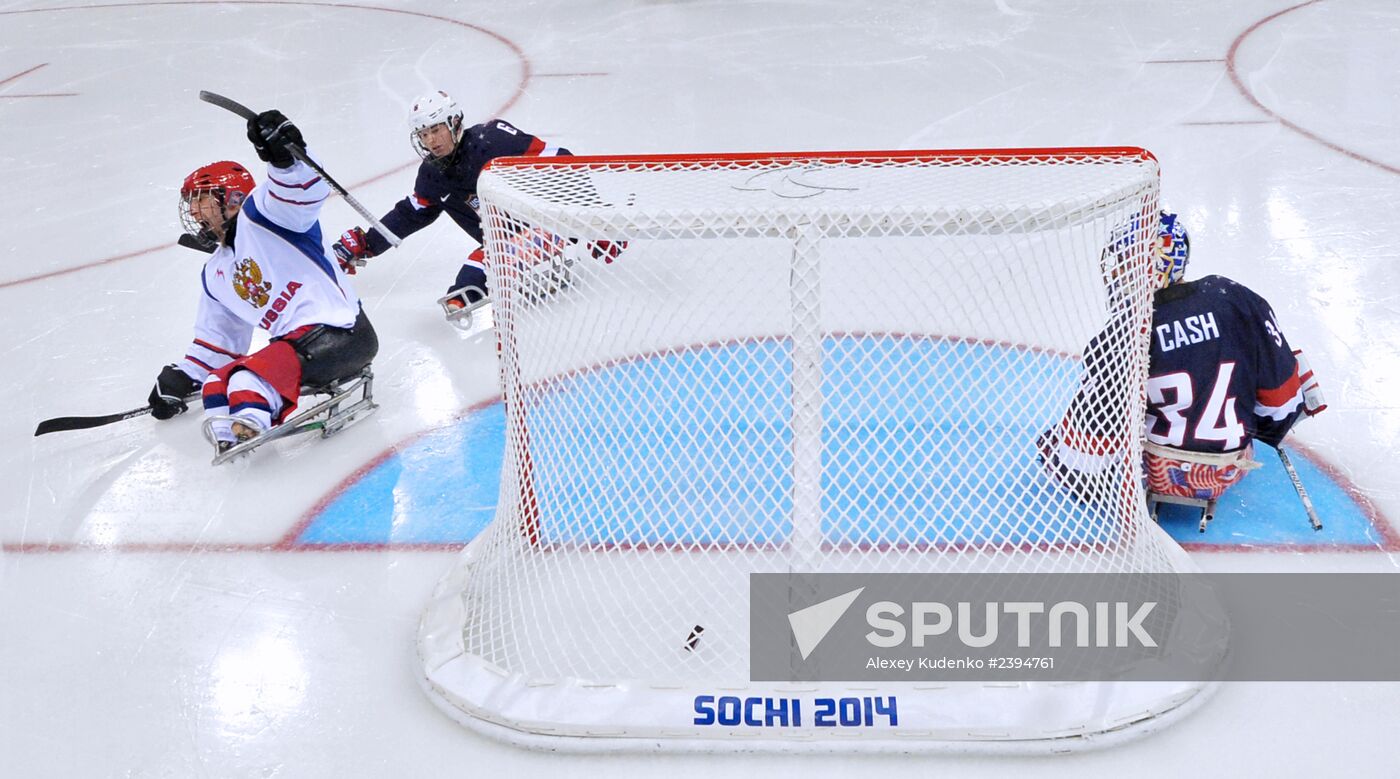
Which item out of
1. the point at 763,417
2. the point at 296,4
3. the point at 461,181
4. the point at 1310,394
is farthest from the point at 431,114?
Answer: the point at 296,4

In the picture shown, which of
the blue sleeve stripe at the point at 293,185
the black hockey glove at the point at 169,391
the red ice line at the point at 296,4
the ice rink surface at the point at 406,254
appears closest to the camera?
the ice rink surface at the point at 406,254

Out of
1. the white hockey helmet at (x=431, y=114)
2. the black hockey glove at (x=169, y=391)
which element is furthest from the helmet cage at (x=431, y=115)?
the black hockey glove at (x=169, y=391)

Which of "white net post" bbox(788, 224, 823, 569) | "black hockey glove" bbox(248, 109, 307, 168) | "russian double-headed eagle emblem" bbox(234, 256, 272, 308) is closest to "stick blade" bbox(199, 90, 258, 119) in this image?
"black hockey glove" bbox(248, 109, 307, 168)

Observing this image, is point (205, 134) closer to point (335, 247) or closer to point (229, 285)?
point (335, 247)

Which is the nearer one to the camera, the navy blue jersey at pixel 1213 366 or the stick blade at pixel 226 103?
the navy blue jersey at pixel 1213 366

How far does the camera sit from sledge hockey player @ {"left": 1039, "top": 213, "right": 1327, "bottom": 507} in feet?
7.83

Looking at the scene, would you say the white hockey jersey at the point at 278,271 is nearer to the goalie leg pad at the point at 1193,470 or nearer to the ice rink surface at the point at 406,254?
the ice rink surface at the point at 406,254

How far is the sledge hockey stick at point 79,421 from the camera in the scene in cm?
325

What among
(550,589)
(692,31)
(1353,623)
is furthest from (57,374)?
(692,31)

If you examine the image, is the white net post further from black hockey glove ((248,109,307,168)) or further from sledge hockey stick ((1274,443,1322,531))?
black hockey glove ((248,109,307,168))

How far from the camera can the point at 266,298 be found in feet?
10.4

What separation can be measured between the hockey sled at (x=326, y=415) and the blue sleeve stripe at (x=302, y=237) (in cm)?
27

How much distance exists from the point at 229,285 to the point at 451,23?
4857 millimetres

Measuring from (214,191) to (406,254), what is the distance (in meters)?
1.27
